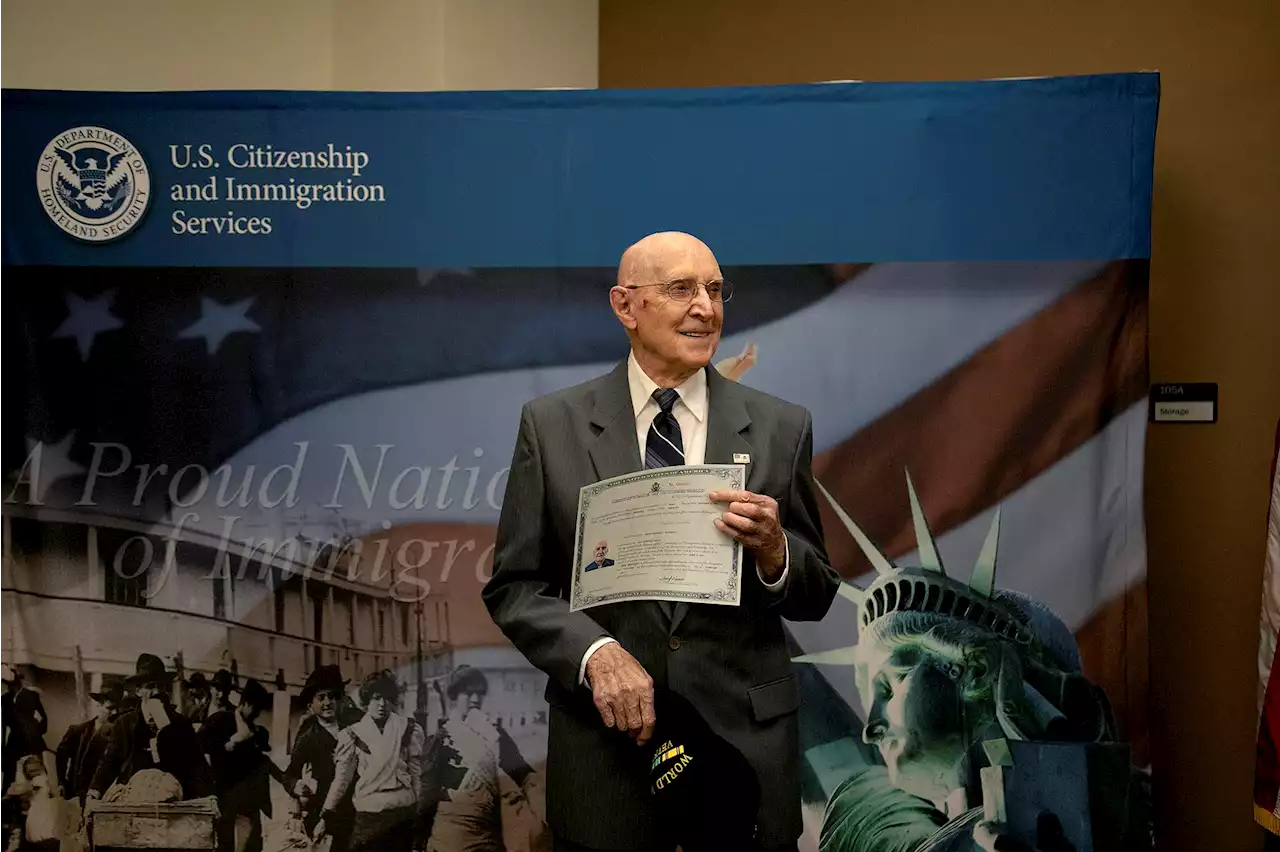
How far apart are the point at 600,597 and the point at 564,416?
1.11 feet

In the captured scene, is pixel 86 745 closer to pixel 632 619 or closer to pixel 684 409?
pixel 632 619

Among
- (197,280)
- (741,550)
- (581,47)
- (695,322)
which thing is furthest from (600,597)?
(581,47)

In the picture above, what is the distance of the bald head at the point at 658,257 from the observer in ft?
6.64

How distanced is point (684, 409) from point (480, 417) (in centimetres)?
135

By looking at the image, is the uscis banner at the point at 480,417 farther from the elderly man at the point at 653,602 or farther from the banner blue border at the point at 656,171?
the elderly man at the point at 653,602

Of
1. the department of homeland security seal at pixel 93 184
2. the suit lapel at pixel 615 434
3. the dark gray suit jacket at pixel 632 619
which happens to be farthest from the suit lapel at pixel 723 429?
the department of homeland security seal at pixel 93 184

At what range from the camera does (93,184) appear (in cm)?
332

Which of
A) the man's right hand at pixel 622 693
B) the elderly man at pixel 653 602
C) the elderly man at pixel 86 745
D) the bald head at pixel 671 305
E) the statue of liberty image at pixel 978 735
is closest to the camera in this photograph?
the man's right hand at pixel 622 693

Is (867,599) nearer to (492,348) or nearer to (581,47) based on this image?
(492,348)

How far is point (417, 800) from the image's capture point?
325 cm

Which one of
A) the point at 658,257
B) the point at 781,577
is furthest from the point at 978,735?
the point at 658,257

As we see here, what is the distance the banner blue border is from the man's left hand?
1.49 metres

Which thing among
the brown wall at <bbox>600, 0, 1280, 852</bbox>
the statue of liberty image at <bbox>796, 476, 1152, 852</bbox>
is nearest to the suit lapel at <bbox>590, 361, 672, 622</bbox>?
the statue of liberty image at <bbox>796, 476, 1152, 852</bbox>

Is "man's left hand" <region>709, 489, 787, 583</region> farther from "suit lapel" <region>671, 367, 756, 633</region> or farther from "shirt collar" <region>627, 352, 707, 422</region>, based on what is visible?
"shirt collar" <region>627, 352, 707, 422</region>
